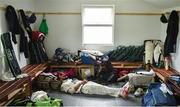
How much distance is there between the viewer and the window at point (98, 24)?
626 cm

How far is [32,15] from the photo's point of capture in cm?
568

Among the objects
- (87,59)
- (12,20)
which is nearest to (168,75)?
(87,59)

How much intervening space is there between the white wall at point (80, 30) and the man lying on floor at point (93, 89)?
167 cm

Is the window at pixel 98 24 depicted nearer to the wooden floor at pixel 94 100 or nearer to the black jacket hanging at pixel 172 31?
the black jacket hanging at pixel 172 31

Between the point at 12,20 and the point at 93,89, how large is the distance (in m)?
1.99

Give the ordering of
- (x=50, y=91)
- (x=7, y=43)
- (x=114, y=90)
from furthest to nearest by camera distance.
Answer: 1. (x=50, y=91)
2. (x=114, y=90)
3. (x=7, y=43)

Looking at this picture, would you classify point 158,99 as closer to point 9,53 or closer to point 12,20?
point 9,53

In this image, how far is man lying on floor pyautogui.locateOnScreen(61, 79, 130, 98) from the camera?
459 cm

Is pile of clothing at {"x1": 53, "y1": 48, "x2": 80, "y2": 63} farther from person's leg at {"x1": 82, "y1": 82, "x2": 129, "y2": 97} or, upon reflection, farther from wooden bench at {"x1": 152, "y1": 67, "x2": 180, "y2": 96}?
wooden bench at {"x1": 152, "y1": 67, "x2": 180, "y2": 96}

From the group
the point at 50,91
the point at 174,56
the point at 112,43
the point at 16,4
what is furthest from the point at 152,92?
the point at 16,4

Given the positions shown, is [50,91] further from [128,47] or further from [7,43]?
[128,47]

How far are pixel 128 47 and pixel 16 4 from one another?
114 inches

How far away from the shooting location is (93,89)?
468 cm

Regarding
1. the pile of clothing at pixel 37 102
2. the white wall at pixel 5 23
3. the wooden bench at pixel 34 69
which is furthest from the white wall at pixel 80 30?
the pile of clothing at pixel 37 102
